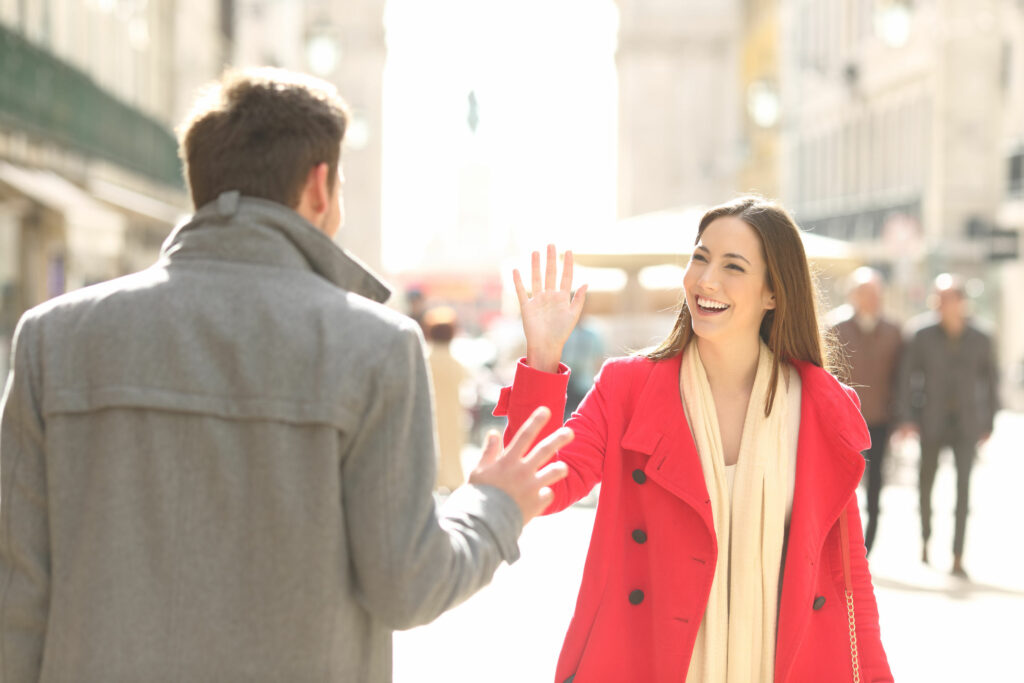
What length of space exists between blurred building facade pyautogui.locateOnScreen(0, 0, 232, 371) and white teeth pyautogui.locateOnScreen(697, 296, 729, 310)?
47.4 ft

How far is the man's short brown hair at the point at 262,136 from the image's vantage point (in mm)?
2738

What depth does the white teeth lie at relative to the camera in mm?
3866

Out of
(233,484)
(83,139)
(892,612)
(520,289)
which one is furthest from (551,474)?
(83,139)

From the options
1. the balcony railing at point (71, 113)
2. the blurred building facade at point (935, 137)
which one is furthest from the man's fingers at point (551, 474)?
the blurred building facade at point (935, 137)

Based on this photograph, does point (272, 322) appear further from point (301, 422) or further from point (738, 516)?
point (738, 516)

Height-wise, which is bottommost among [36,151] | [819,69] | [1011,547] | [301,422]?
[1011,547]

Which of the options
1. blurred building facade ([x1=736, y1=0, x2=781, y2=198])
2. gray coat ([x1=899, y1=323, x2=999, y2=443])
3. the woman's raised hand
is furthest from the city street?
blurred building facade ([x1=736, y1=0, x2=781, y2=198])

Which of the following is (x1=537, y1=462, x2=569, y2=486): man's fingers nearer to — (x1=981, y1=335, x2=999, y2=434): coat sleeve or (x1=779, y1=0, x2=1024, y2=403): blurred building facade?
(x1=981, y1=335, x2=999, y2=434): coat sleeve

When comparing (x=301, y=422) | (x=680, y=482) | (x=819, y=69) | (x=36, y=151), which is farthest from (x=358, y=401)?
(x=819, y=69)

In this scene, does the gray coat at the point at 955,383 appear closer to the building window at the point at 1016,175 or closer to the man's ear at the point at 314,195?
the man's ear at the point at 314,195

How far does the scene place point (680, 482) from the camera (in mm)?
3689

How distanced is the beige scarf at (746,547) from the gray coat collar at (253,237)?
1.34 m

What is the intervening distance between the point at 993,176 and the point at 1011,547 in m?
25.6

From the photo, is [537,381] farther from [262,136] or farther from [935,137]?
[935,137]
